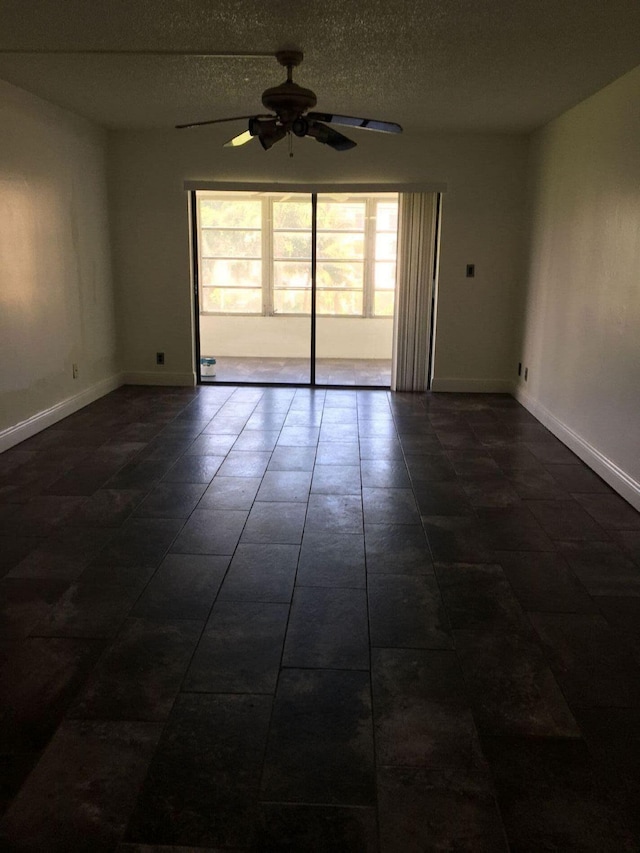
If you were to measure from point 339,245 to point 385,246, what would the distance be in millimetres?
737

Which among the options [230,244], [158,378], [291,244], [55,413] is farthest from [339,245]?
[55,413]

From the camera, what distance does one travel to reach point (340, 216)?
8.29 metres


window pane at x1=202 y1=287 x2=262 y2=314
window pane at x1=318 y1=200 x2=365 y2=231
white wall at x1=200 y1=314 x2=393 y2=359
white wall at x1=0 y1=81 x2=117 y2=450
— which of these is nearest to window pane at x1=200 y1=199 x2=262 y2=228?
window pane at x1=202 y1=287 x2=262 y2=314

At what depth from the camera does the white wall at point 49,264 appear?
15.6 feet

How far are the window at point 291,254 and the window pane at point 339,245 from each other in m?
0.01

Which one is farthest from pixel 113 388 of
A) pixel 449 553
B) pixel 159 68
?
pixel 449 553

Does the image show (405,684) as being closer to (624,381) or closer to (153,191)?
(624,381)

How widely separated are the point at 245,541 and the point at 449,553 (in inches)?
38.6

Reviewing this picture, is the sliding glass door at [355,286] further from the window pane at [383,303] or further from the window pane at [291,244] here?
the window pane at [291,244]

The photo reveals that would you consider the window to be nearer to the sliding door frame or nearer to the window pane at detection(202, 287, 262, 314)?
the window pane at detection(202, 287, 262, 314)

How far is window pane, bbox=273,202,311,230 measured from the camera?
852 cm

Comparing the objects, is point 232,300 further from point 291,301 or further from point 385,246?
point 385,246

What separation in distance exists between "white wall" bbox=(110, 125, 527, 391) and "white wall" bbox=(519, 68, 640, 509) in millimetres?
512

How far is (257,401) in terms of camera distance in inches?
257
